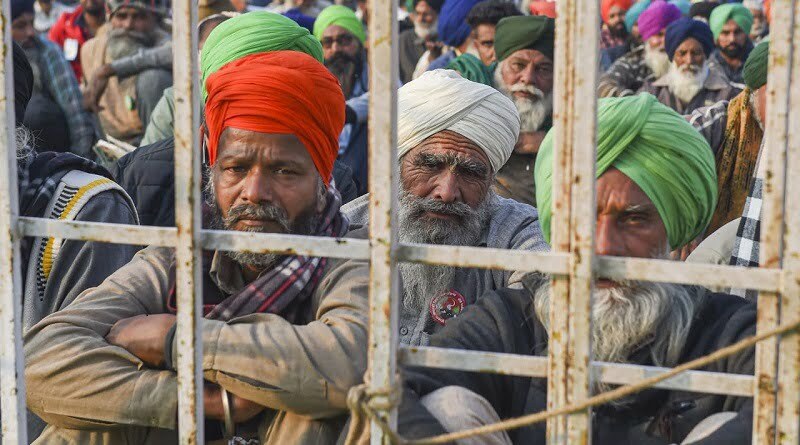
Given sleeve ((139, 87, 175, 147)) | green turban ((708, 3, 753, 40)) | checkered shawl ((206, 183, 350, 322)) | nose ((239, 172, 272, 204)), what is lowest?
checkered shawl ((206, 183, 350, 322))

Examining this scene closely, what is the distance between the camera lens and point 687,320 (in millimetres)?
2254

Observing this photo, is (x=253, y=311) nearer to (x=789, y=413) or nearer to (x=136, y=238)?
(x=136, y=238)

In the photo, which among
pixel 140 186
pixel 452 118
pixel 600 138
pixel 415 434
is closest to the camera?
pixel 415 434

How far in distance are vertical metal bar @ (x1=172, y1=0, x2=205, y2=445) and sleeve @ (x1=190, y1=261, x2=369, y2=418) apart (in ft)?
0.82

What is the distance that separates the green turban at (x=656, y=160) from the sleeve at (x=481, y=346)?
0.69ft

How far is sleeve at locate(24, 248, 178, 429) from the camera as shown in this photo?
83.4 inches

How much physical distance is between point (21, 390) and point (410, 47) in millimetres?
9863

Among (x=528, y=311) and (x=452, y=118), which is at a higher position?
(x=452, y=118)

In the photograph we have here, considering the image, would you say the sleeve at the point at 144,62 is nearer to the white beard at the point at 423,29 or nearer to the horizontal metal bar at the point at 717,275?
the white beard at the point at 423,29

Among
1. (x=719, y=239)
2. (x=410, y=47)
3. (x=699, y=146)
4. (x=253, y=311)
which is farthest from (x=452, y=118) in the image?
(x=410, y=47)

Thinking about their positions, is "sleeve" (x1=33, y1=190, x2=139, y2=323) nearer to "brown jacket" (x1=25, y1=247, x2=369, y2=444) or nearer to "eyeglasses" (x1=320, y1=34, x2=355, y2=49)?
"brown jacket" (x1=25, y1=247, x2=369, y2=444)

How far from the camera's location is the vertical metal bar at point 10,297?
1.82 meters

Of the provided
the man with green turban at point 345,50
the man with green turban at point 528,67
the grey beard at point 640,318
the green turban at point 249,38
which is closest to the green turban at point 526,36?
the man with green turban at point 528,67

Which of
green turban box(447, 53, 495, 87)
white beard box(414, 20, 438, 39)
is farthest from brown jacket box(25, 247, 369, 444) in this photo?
white beard box(414, 20, 438, 39)
